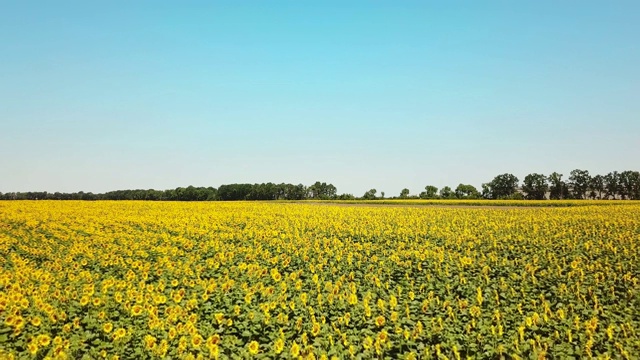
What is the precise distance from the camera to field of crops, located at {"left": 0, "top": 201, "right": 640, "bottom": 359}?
6.09 m

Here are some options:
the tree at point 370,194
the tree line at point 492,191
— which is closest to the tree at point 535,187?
the tree line at point 492,191

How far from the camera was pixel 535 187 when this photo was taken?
111 m

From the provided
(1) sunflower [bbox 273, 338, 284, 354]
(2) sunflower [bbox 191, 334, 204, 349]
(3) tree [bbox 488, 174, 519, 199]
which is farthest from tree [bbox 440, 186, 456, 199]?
(2) sunflower [bbox 191, 334, 204, 349]

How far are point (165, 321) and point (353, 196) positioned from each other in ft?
276

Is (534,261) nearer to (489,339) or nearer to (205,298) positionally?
(489,339)

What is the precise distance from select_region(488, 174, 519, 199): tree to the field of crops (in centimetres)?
10541

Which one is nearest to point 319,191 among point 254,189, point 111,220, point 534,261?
point 254,189

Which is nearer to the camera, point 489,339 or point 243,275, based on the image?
point 489,339

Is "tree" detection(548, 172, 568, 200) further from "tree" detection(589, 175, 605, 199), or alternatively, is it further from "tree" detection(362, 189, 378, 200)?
"tree" detection(362, 189, 378, 200)

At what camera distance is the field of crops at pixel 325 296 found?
6.09 metres

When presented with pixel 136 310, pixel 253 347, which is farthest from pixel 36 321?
A: pixel 253 347

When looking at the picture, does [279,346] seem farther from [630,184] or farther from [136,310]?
[630,184]

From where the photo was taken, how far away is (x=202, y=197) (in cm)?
11450

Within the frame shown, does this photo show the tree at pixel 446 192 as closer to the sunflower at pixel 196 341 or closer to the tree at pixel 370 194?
the tree at pixel 370 194
